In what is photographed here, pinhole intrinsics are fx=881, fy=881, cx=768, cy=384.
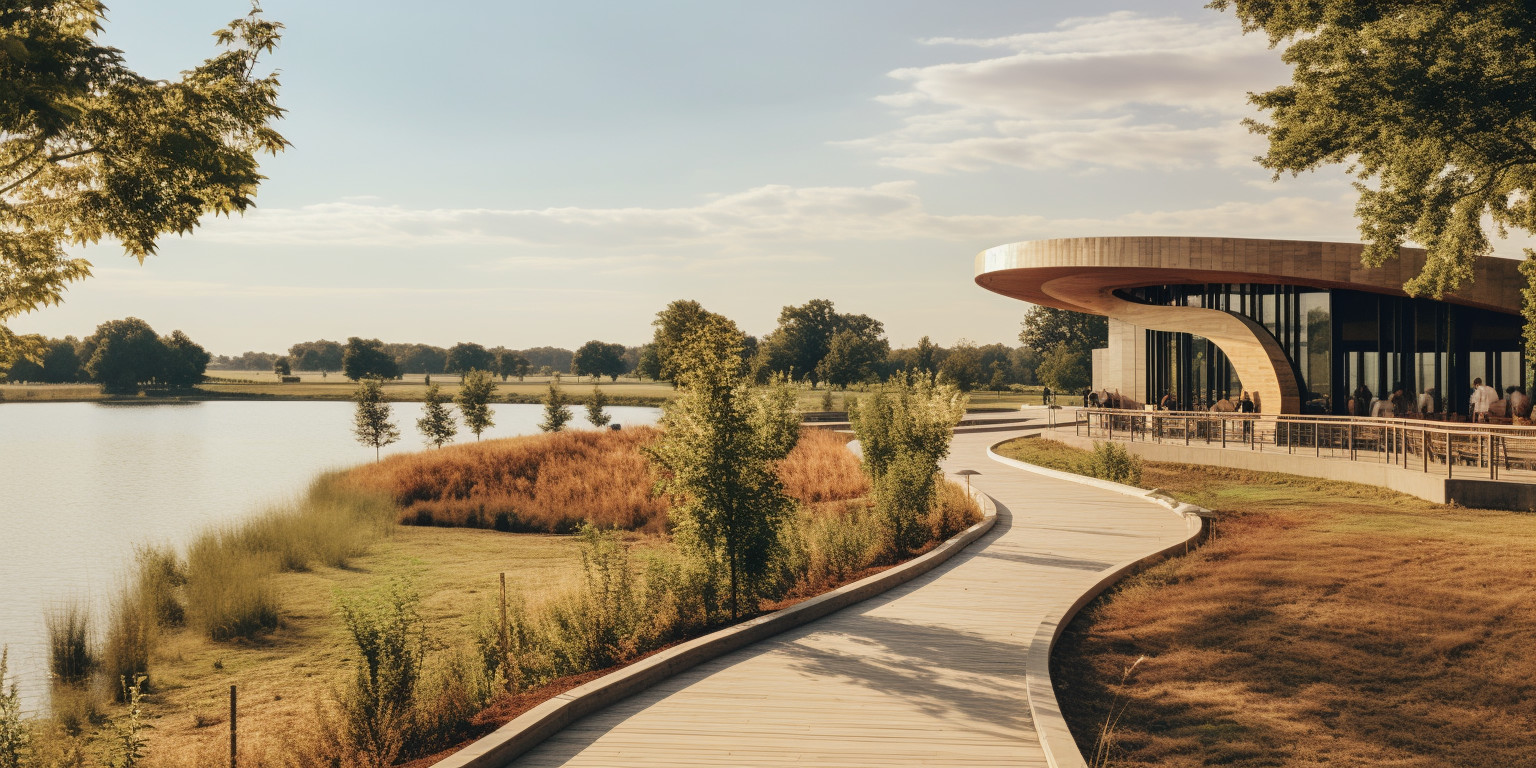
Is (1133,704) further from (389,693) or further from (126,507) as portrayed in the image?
(126,507)

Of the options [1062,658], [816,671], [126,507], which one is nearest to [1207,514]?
[1062,658]

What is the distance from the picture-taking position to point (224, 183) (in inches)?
382

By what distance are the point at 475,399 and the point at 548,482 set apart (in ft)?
85.6

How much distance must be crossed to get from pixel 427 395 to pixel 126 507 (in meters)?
18.0

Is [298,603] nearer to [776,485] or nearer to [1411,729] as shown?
[776,485]

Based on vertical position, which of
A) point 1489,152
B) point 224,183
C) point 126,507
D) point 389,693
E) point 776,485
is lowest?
point 126,507

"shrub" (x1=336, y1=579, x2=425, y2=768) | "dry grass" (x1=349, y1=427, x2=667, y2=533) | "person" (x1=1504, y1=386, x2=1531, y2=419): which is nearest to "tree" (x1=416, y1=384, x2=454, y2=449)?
"dry grass" (x1=349, y1=427, x2=667, y2=533)

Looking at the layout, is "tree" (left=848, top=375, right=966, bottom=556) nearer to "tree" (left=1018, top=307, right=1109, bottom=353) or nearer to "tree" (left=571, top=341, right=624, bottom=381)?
"tree" (left=1018, top=307, right=1109, bottom=353)

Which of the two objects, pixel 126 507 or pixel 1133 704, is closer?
pixel 1133 704

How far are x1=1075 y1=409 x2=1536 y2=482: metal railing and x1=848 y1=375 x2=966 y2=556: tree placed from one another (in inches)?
353

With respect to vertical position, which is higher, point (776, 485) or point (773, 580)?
point (776, 485)

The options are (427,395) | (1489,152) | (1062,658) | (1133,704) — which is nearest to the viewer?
(1133,704)

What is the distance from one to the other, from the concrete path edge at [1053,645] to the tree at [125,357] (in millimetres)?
118487

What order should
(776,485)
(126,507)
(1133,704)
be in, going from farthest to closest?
1. (126,507)
2. (776,485)
3. (1133,704)
